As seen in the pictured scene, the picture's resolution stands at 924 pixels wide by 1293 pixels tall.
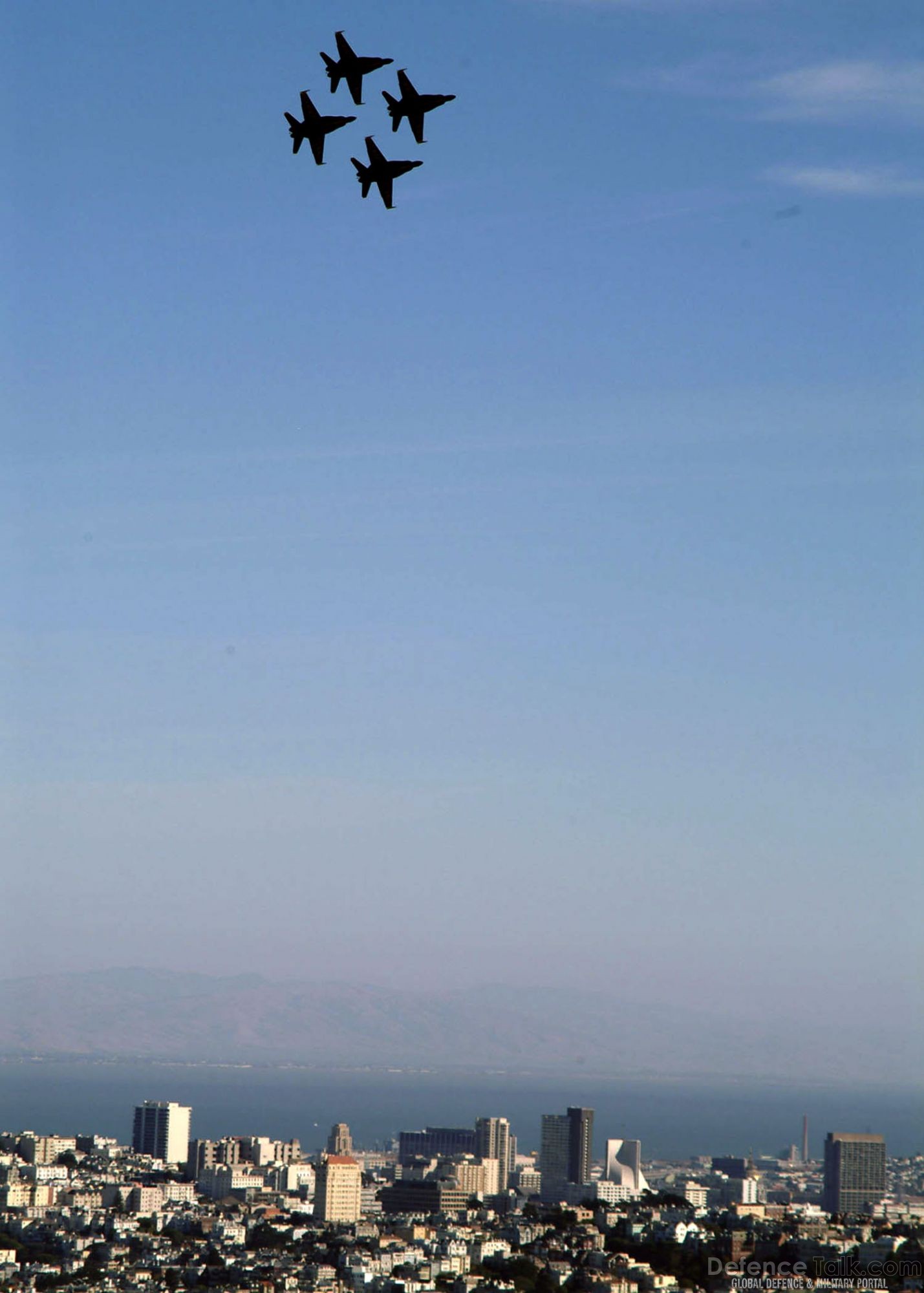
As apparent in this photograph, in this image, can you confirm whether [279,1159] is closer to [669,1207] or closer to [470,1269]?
[669,1207]

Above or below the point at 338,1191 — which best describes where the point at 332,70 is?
above

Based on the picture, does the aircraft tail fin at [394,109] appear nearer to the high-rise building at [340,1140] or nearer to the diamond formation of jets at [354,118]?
the diamond formation of jets at [354,118]

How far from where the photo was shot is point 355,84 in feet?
46.4

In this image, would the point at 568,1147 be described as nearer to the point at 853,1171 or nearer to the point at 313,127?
the point at 853,1171

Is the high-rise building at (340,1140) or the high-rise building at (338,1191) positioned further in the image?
the high-rise building at (340,1140)

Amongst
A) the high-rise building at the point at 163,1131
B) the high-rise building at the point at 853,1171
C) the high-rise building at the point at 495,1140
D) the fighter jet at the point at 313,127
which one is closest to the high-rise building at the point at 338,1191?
the high-rise building at the point at 853,1171

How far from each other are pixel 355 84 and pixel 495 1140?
133ft

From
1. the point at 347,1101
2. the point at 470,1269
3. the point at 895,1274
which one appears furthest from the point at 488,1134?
the point at 347,1101

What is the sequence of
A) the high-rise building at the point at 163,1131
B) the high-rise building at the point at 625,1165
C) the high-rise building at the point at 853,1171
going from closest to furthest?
the high-rise building at the point at 853,1171
the high-rise building at the point at 625,1165
the high-rise building at the point at 163,1131

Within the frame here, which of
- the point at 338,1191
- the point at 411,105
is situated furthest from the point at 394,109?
the point at 338,1191

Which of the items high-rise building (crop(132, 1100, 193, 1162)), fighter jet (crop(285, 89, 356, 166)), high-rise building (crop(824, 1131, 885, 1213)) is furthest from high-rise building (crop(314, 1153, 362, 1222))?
fighter jet (crop(285, 89, 356, 166))

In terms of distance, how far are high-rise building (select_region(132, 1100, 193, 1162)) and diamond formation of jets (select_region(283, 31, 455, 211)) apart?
123ft

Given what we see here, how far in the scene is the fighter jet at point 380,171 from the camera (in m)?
14.4

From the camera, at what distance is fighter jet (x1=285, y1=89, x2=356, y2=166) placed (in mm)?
14695
